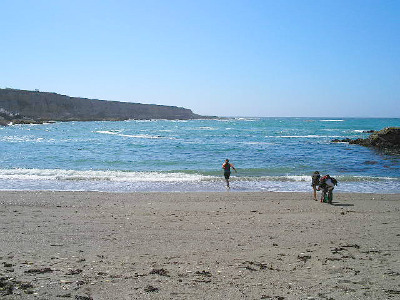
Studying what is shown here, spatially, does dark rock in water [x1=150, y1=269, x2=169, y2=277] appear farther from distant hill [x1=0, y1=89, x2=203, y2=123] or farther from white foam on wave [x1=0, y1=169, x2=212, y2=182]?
distant hill [x1=0, y1=89, x2=203, y2=123]

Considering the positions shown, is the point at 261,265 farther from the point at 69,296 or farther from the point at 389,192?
the point at 389,192

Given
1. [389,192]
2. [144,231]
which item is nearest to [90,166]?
[144,231]

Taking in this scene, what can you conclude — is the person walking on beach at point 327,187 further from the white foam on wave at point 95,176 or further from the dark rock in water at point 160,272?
the dark rock in water at point 160,272

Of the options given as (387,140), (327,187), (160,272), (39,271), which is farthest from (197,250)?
(387,140)

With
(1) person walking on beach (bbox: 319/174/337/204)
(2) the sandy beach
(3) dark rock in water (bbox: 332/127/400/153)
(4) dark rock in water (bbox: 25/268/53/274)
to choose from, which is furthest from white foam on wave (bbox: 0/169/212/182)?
(3) dark rock in water (bbox: 332/127/400/153)

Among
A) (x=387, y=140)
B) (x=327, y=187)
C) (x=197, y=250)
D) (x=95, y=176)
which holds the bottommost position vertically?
(x=95, y=176)

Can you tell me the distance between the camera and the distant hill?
115 m

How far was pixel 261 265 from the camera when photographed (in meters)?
5.86

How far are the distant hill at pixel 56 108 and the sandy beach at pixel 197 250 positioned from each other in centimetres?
9936

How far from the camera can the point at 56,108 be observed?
132 m

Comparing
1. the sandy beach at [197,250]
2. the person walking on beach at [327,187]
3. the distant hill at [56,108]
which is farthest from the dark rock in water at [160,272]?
the distant hill at [56,108]

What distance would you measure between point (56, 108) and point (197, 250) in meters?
139

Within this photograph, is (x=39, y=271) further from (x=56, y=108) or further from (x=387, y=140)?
(x=56, y=108)

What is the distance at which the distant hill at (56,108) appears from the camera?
Result: 376 ft
